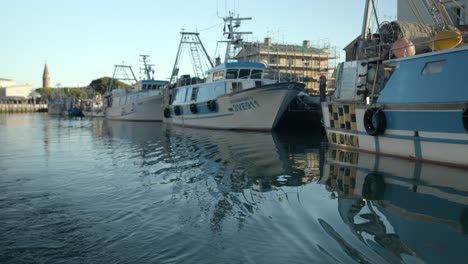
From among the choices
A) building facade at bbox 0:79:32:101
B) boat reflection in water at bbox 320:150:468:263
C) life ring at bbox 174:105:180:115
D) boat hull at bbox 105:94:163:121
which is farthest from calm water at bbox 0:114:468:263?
building facade at bbox 0:79:32:101

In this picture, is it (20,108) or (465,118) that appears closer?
(465,118)

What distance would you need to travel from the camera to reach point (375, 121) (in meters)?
14.0

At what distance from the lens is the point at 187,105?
33906 mm

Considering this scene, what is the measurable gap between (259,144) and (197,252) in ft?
46.7

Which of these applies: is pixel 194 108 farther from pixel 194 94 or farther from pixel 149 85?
pixel 149 85

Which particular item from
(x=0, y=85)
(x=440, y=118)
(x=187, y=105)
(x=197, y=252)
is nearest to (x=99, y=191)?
(x=197, y=252)

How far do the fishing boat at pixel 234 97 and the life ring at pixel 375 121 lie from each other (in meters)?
11.0

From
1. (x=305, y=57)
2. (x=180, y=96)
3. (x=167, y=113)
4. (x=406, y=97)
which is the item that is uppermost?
(x=305, y=57)

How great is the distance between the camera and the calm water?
535 centimetres

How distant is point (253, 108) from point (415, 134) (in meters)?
14.4

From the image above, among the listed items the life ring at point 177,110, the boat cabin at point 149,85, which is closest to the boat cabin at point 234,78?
the life ring at point 177,110

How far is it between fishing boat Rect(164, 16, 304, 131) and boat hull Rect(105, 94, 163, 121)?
43.4 feet

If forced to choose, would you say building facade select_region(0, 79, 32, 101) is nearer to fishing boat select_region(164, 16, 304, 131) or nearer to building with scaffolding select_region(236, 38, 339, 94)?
building with scaffolding select_region(236, 38, 339, 94)

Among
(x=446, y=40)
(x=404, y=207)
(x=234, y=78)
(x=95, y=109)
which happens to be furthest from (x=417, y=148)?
(x=95, y=109)
